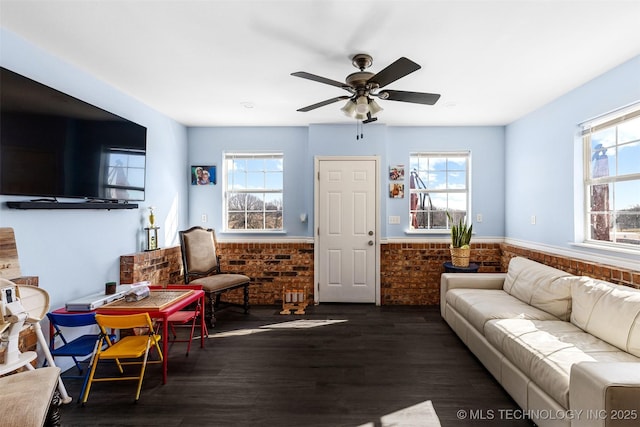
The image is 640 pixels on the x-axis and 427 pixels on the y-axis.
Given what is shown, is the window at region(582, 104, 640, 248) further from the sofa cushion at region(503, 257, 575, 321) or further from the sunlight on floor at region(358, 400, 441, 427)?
the sunlight on floor at region(358, 400, 441, 427)

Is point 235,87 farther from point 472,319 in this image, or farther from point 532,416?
point 532,416

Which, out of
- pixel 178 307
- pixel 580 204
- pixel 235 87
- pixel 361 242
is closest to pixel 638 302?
pixel 580 204

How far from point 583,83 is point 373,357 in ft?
10.5

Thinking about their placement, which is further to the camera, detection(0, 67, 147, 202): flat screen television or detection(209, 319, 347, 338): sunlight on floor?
detection(209, 319, 347, 338): sunlight on floor

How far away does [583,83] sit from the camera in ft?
9.54

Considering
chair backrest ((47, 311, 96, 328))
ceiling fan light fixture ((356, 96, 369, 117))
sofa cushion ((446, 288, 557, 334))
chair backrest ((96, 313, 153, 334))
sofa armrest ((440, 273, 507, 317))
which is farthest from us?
sofa armrest ((440, 273, 507, 317))

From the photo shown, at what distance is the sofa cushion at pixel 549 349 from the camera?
5.71 feet

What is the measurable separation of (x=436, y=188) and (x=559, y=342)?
2.75 m

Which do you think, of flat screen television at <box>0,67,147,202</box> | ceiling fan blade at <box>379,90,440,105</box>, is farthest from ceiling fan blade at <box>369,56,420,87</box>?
flat screen television at <box>0,67,147,202</box>

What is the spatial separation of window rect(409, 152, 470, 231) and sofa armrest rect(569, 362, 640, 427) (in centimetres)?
307

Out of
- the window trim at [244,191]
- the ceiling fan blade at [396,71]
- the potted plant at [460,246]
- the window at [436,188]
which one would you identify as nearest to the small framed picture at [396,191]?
the window at [436,188]

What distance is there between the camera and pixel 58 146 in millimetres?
2324

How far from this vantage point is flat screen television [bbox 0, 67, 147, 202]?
6.64 ft

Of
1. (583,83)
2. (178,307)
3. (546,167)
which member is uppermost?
(583,83)
